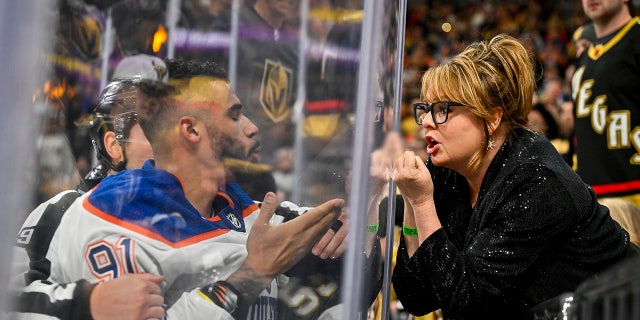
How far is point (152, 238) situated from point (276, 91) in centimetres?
31

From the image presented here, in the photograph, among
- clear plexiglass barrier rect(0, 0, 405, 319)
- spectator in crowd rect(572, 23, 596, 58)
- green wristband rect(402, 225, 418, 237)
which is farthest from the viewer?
spectator in crowd rect(572, 23, 596, 58)

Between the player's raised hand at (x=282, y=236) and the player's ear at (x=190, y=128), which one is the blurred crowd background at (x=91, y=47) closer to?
the player's ear at (x=190, y=128)

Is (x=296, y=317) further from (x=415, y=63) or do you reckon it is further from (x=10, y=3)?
(x=415, y=63)

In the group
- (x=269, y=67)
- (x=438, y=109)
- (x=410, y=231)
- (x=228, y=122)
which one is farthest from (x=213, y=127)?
(x=410, y=231)

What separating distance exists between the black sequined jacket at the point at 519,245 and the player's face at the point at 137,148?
2.92 feet

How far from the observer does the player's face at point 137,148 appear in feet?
4.34

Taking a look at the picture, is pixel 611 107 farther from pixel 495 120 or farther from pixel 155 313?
pixel 155 313

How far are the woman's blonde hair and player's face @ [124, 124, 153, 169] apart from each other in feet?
3.18

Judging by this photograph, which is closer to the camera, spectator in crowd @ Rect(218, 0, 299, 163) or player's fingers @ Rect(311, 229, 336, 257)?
spectator in crowd @ Rect(218, 0, 299, 163)

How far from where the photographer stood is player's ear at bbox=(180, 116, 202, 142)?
1329 mm

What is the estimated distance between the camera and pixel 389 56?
1688 mm

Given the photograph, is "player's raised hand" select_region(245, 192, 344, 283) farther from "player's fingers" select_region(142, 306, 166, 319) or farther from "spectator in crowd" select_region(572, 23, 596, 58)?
"spectator in crowd" select_region(572, 23, 596, 58)

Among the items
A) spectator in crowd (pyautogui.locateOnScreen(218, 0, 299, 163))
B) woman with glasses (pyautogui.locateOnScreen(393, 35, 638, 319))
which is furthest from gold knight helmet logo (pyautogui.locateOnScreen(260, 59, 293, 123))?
woman with glasses (pyautogui.locateOnScreen(393, 35, 638, 319))

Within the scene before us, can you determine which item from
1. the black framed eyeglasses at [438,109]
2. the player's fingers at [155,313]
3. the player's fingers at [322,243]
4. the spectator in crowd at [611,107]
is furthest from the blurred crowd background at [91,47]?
the spectator in crowd at [611,107]
